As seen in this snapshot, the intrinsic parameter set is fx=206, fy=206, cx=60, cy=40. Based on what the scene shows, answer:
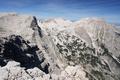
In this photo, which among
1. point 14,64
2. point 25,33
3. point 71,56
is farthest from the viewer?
point 71,56

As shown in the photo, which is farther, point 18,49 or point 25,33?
point 25,33

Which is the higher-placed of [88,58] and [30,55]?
[30,55]

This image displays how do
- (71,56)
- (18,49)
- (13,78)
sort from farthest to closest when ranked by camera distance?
1. (71,56)
2. (18,49)
3. (13,78)

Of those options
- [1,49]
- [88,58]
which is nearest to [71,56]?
[88,58]

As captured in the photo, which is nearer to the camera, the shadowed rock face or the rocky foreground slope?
the rocky foreground slope

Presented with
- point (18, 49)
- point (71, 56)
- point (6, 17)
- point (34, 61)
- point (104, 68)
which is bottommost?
point (104, 68)

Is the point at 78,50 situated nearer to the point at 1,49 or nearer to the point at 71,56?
the point at 71,56

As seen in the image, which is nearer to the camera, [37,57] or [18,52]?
[18,52]

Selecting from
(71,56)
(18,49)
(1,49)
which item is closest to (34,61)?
(18,49)

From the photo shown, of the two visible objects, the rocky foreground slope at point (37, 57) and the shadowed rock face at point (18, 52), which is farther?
the shadowed rock face at point (18, 52)

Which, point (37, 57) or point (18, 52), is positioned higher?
point (18, 52)
